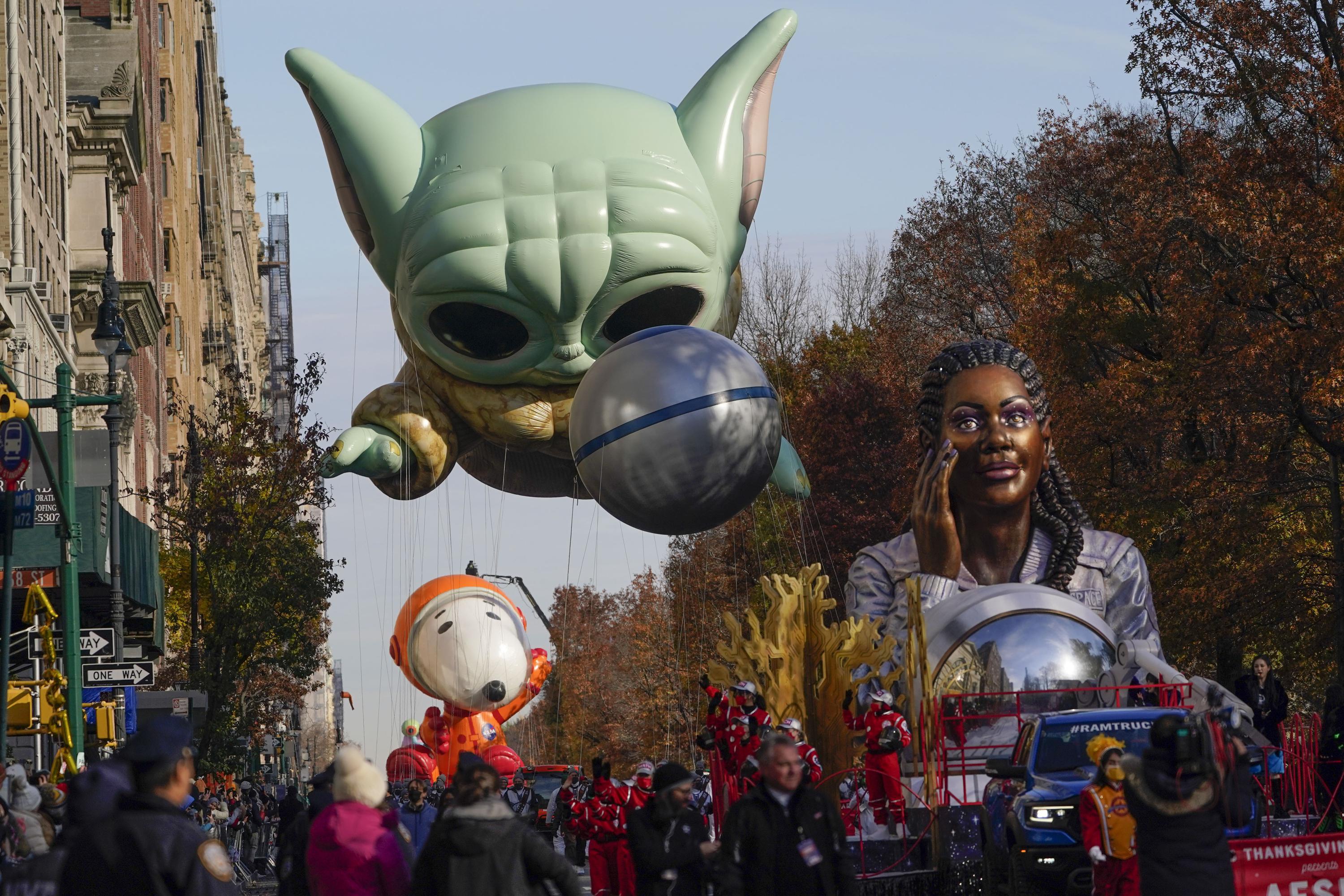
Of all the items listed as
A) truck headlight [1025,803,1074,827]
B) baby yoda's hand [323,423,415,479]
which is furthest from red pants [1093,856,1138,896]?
baby yoda's hand [323,423,415,479]

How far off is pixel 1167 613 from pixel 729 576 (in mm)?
17580

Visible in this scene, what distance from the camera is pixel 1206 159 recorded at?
26.1 meters

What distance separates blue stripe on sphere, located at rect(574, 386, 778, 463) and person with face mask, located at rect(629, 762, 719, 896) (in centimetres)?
492

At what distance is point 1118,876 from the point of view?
10.6 metres

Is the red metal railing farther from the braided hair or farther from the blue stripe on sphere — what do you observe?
the blue stripe on sphere

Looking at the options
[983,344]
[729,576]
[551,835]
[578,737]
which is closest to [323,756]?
[578,737]

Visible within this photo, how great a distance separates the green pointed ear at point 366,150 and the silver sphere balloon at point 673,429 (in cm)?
242

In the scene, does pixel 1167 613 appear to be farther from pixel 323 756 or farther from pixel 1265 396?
pixel 323 756

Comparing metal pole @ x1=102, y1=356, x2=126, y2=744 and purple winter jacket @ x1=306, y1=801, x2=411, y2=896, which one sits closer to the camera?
Result: purple winter jacket @ x1=306, y1=801, x2=411, y2=896

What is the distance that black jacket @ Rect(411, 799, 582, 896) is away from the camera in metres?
7.15

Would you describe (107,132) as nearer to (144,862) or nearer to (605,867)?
(605,867)

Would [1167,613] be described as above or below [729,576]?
below

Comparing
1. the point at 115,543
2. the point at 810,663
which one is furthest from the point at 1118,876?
the point at 115,543

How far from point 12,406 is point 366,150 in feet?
13.6
